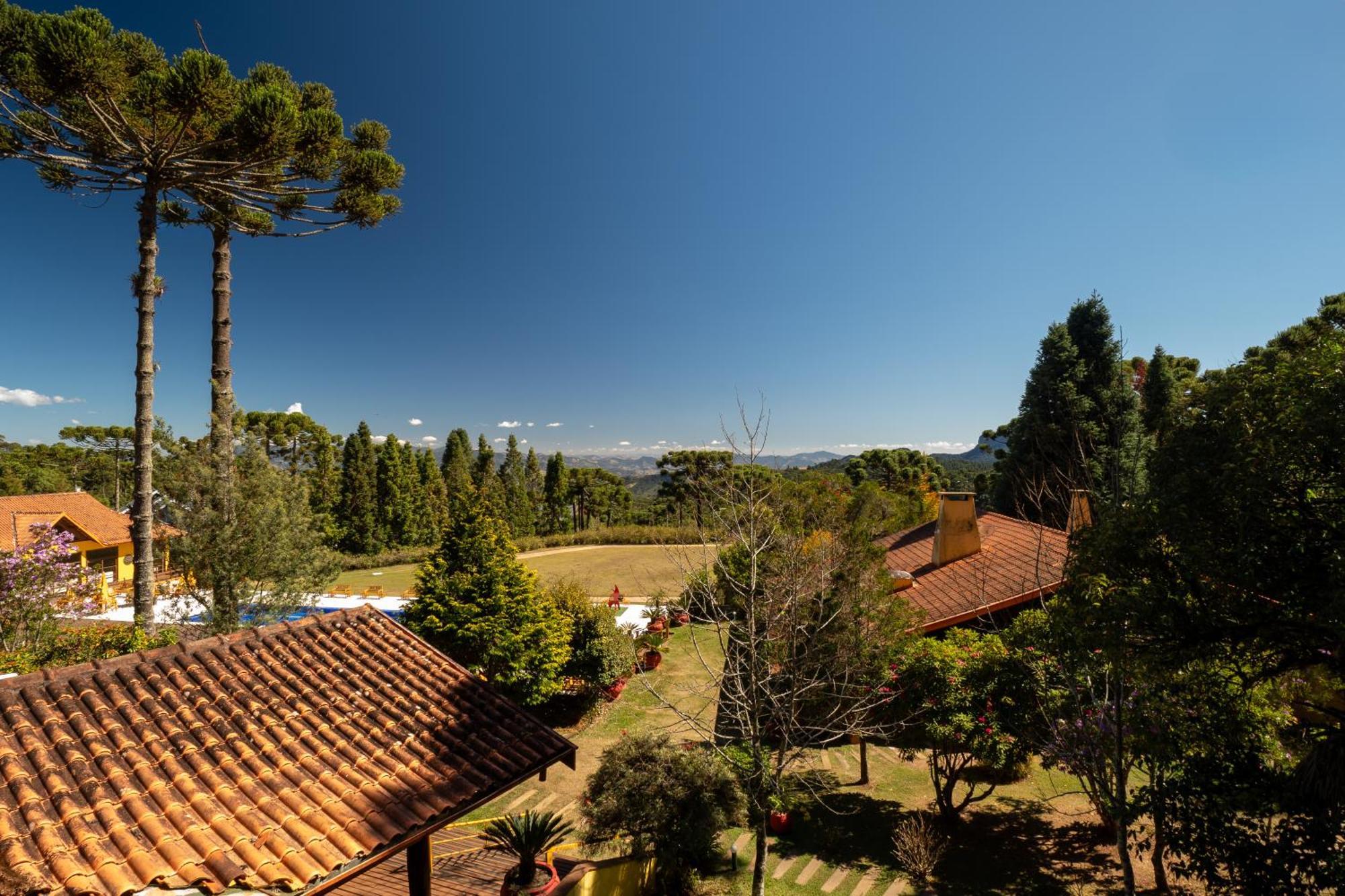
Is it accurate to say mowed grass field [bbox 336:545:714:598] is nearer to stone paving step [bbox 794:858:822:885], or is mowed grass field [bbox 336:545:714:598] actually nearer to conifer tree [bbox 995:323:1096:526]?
conifer tree [bbox 995:323:1096:526]

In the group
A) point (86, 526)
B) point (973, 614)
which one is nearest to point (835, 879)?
point (973, 614)

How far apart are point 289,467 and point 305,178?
7.72 metres

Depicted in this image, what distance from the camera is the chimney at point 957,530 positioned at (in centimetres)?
1598

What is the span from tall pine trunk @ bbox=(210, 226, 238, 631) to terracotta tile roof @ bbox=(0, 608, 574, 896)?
25.7 feet

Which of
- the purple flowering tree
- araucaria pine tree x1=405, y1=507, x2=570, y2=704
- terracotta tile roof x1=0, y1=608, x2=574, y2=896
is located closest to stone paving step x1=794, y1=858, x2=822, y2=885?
terracotta tile roof x1=0, y1=608, x2=574, y2=896

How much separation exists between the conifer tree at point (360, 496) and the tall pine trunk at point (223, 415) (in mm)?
32520

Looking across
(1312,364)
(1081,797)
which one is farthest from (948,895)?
(1312,364)

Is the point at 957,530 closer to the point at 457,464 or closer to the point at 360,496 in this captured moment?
the point at 360,496

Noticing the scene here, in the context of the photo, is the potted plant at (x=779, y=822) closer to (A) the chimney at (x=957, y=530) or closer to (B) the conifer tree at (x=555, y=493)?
(A) the chimney at (x=957, y=530)

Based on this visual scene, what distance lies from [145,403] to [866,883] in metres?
17.2

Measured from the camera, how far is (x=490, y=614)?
46.0 feet

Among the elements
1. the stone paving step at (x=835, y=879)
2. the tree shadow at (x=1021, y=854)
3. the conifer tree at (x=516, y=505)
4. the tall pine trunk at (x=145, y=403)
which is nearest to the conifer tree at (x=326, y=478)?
the conifer tree at (x=516, y=505)

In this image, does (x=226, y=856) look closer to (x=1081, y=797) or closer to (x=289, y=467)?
(x=289, y=467)

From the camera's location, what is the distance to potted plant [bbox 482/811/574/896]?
24.0ft
